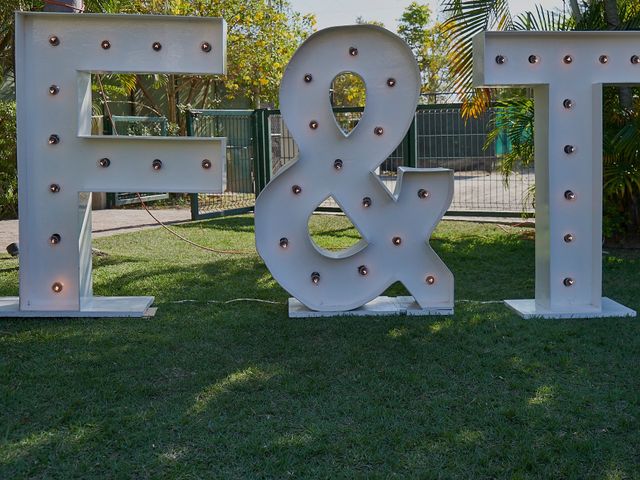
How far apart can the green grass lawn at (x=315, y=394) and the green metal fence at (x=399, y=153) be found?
573 centimetres

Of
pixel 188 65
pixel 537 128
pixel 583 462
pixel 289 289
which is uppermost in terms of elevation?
pixel 188 65

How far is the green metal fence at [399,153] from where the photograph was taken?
12.8 meters

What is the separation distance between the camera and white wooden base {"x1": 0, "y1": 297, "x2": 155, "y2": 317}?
6359 millimetres

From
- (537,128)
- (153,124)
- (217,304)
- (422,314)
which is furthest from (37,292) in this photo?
(153,124)

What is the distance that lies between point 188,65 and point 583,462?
3.94 meters

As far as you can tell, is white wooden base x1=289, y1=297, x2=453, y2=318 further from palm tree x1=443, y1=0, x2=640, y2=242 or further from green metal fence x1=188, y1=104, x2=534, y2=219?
green metal fence x1=188, y1=104, x2=534, y2=219

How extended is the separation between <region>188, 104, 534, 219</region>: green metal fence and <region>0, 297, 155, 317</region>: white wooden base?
593 cm

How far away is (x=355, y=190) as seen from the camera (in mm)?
6465

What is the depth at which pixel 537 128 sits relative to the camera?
6598 mm

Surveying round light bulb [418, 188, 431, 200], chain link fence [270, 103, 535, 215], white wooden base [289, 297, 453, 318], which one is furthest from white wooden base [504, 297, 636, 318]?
chain link fence [270, 103, 535, 215]

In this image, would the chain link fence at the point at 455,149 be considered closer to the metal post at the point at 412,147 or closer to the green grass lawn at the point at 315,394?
the metal post at the point at 412,147

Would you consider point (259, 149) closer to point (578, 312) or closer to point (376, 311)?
point (376, 311)

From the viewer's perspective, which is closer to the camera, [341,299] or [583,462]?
[583,462]

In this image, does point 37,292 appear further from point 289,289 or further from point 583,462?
point 583,462
